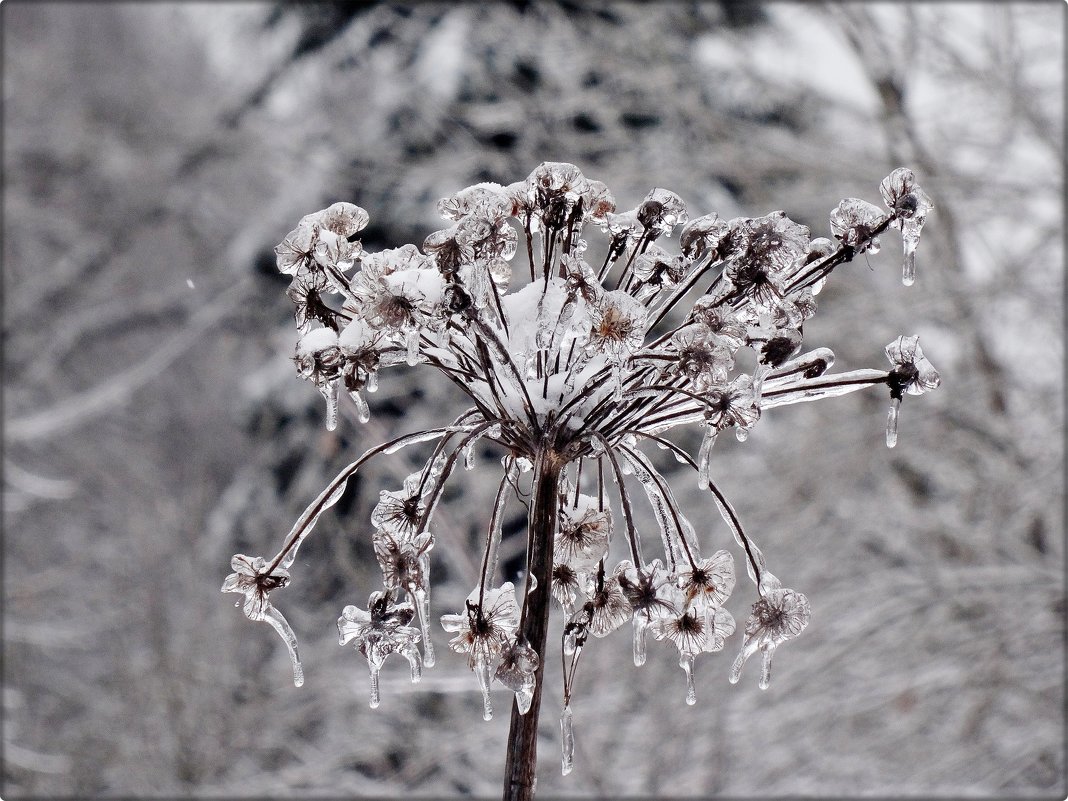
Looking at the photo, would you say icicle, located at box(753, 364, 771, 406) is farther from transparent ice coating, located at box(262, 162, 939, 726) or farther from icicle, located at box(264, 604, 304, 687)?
icicle, located at box(264, 604, 304, 687)

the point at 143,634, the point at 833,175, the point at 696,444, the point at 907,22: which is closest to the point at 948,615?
the point at 696,444

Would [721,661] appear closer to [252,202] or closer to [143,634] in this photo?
[143,634]

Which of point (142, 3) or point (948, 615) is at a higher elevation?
point (142, 3)

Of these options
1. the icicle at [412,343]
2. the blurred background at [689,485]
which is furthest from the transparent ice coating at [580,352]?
the blurred background at [689,485]

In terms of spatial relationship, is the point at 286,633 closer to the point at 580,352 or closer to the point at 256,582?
the point at 256,582

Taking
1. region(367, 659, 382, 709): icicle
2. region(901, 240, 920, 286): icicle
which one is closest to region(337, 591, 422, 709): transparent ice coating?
region(367, 659, 382, 709): icicle

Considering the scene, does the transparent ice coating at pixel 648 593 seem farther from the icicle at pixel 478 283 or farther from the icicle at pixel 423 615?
the icicle at pixel 478 283

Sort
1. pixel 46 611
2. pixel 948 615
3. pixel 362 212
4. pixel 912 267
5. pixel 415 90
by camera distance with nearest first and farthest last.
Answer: pixel 362 212
pixel 912 267
pixel 948 615
pixel 415 90
pixel 46 611
